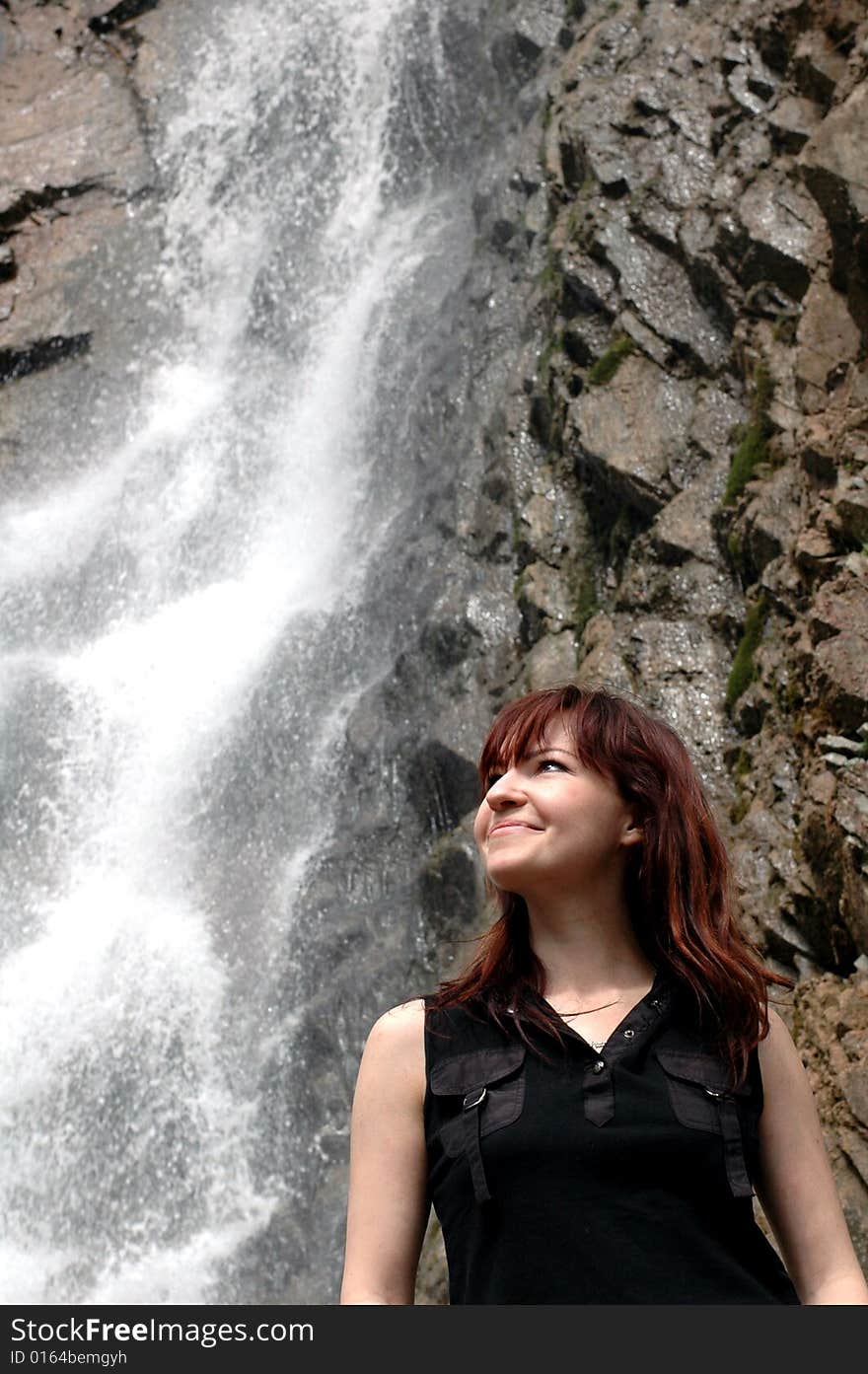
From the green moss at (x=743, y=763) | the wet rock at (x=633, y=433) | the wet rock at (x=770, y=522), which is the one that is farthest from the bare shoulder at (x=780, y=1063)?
the wet rock at (x=633, y=433)

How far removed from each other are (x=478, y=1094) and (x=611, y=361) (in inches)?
373

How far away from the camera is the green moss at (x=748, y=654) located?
339 inches

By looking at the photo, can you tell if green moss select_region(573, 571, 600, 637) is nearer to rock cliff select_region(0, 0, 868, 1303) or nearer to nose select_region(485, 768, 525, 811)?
rock cliff select_region(0, 0, 868, 1303)

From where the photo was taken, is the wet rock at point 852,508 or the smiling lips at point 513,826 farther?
the wet rock at point 852,508

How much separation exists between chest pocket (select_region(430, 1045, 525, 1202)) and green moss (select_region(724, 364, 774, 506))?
296 inches

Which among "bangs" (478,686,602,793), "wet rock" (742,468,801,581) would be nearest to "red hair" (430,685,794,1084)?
"bangs" (478,686,602,793)

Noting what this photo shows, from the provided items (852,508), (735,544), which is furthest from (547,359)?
(852,508)

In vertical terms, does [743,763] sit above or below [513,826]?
below

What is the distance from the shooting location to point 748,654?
28.5 feet

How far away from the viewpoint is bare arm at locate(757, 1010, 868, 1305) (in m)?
2.31

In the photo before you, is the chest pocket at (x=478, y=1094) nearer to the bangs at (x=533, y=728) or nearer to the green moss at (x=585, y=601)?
the bangs at (x=533, y=728)

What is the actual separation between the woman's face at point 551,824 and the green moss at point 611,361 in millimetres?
8786

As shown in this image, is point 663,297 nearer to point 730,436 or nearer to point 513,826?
point 730,436

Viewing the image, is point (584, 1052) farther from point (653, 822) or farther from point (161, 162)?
point (161, 162)
